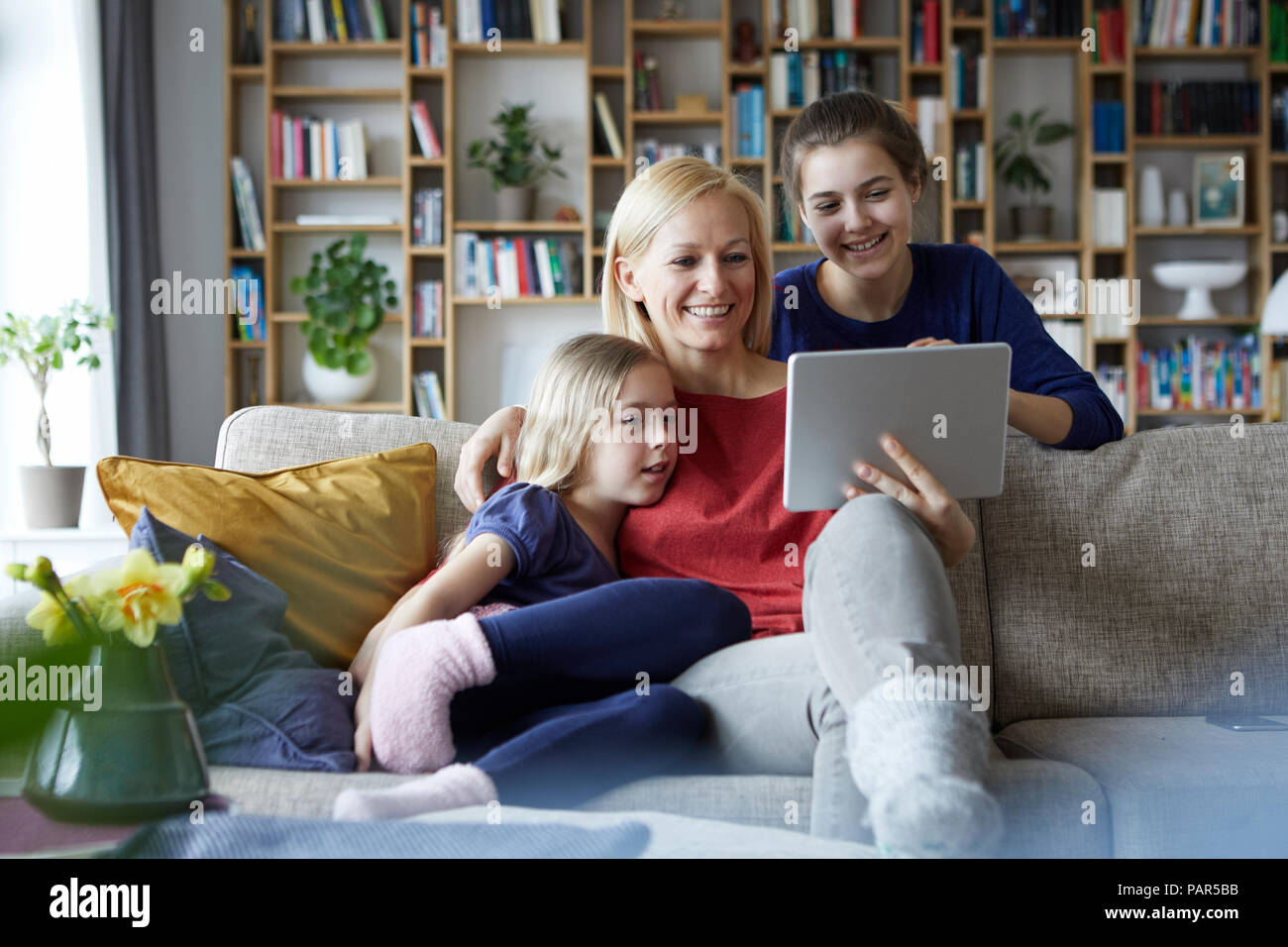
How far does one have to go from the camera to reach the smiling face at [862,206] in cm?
177

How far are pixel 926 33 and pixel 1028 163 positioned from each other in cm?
61

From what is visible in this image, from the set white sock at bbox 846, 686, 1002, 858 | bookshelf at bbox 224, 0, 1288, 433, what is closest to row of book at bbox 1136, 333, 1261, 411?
bookshelf at bbox 224, 0, 1288, 433

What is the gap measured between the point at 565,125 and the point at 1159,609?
3.28 meters

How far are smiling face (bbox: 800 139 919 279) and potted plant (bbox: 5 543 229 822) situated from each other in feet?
3.93

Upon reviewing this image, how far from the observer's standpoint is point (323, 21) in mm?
4074

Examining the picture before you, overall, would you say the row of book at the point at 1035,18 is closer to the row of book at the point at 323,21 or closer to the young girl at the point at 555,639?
the row of book at the point at 323,21

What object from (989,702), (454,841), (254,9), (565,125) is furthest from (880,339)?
(254,9)

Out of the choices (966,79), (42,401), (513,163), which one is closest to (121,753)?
(42,401)

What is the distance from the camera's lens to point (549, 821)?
0.99 m

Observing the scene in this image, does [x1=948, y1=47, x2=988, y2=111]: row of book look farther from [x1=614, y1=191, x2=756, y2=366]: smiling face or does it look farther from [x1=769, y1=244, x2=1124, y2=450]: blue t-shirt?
[x1=614, y1=191, x2=756, y2=366]: smiling face

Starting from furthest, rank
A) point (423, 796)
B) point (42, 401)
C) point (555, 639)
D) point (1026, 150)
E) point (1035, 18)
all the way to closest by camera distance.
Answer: point (1026, 150)
point (1035, 18)
point (42, 401)
point (555, 639)
point (423, 796)

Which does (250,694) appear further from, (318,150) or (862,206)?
(318,150)

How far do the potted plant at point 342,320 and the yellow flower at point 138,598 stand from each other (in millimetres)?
3177

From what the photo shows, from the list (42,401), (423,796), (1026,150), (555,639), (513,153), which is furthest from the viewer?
(1026,150)
